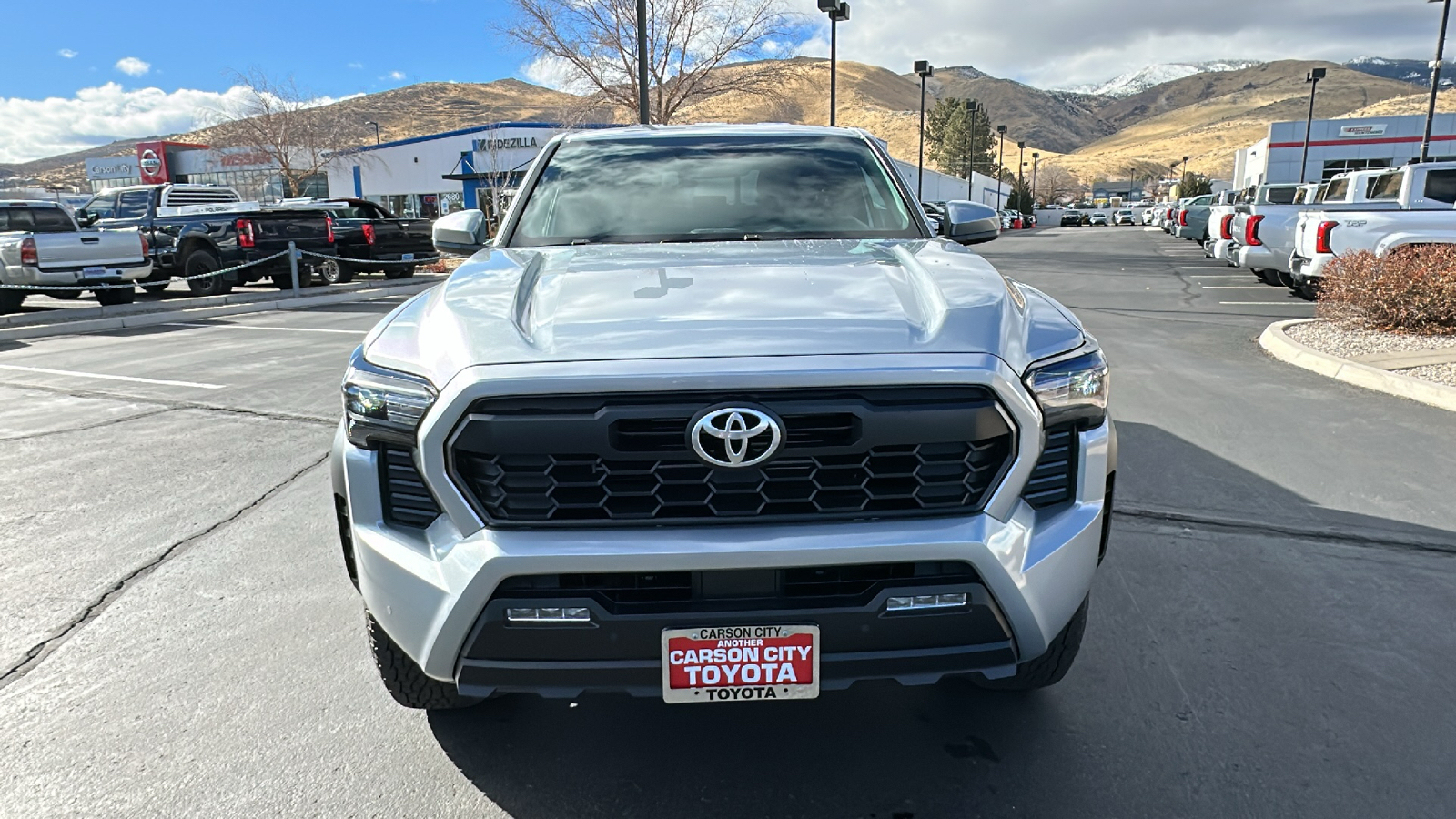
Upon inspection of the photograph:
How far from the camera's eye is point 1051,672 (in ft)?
8.71

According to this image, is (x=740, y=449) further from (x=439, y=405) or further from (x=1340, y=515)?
(x=1340, y=515)

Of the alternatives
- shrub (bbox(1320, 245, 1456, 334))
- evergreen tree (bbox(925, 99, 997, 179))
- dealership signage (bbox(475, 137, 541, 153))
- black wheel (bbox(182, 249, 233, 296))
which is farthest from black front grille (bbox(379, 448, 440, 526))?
evergreen tree (bbox(925, 99, 997, 179))

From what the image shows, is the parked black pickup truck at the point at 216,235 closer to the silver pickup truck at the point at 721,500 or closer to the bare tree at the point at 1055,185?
the silver pickup truck at the point at 721,500

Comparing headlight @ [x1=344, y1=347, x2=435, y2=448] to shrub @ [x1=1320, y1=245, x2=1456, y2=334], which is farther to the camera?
shrub @ [x1=1320, y1=245, x2=1456, y2=334]

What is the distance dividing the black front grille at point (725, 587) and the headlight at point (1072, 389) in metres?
0.46

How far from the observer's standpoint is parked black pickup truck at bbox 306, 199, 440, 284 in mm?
19156

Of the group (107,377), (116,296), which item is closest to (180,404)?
(107,377)

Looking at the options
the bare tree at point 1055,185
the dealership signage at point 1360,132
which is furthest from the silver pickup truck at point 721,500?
the bare tree at point 1055,185

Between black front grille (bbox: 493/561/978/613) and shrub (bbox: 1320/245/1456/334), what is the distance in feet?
30.4

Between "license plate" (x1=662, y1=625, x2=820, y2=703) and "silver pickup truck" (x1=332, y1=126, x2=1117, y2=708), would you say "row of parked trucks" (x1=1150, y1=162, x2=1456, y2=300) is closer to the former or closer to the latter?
"silver pickup truck" (x1=332, y1=126, x2=1117, y2=708)

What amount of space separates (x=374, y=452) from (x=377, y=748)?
3.23ft

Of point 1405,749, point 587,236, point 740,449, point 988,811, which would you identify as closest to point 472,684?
point 740,449

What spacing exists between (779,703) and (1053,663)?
845 mm

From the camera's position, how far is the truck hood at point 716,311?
2.24 meters
